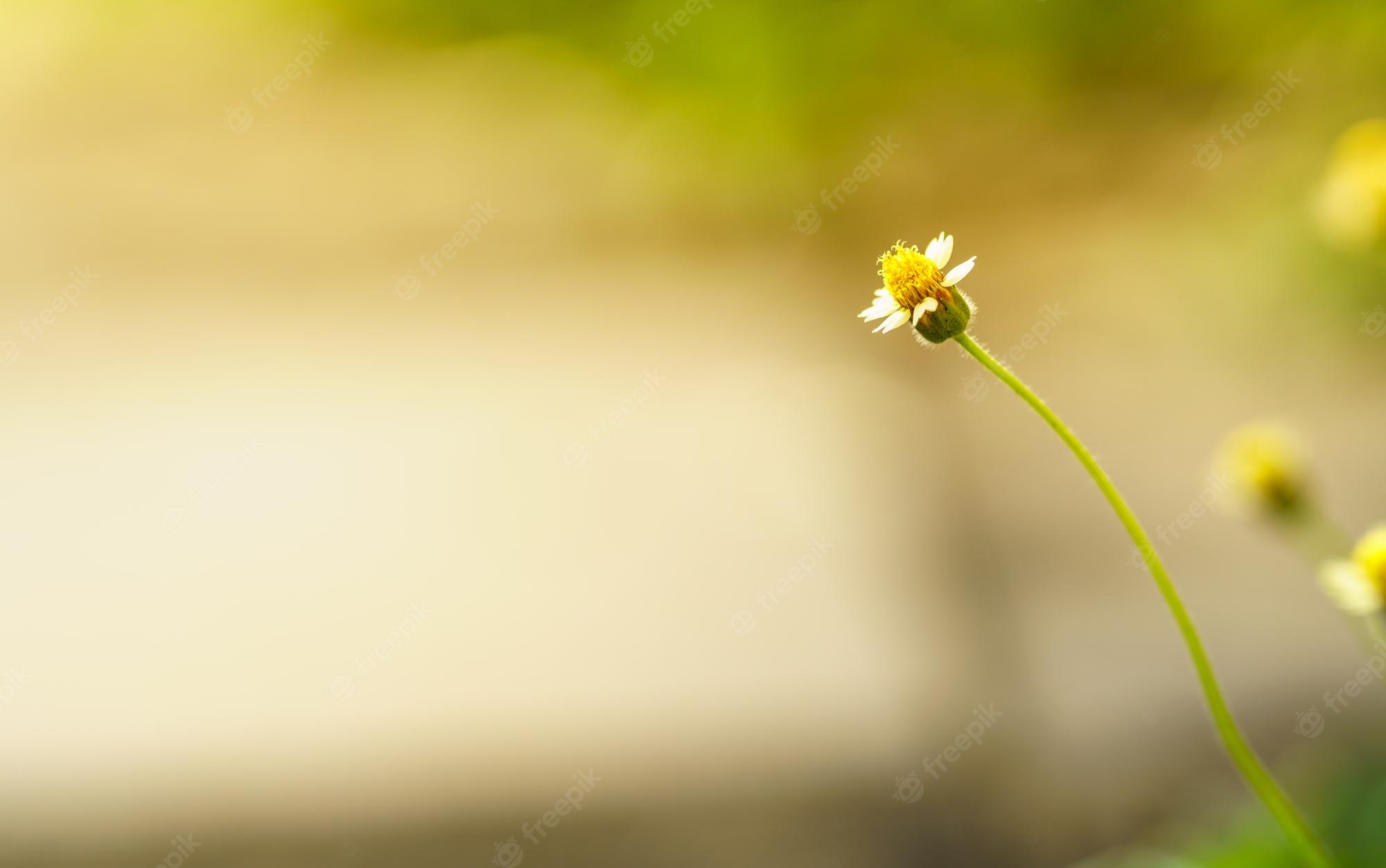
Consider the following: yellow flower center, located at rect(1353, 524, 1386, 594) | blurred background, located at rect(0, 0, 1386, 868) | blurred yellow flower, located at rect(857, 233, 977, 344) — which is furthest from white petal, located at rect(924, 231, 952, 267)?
blurred background, located at rect(0, 0, 1386, 868)

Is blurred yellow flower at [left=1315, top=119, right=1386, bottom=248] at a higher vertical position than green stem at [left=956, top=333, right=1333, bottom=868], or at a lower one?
higher

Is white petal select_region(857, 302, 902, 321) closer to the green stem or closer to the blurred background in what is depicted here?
the green stem

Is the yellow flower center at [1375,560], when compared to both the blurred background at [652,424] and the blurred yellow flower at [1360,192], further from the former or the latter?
the blurred background at [652,424]

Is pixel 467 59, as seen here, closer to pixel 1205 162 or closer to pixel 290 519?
pixel 290 519

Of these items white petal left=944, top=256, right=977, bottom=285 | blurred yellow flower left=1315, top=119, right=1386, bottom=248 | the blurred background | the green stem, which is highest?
the blurred background

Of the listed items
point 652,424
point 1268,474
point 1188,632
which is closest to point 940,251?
point 1188,632

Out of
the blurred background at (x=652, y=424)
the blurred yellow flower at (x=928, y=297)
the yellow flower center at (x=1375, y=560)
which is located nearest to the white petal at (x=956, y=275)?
the blurred yellow flower at (x=928, y=297)

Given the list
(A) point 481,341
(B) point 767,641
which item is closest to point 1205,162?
(B) point 767,641

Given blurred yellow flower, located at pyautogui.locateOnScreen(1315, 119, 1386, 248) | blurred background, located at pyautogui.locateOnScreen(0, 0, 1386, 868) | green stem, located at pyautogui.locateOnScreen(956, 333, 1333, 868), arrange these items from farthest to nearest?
blurred background, located at pyautogui.locateOnScreen(0, 0, 1386, 868)
blurred yellow flower, located at pyautogui.locateOnScreen(1315, 119, 1386, 248)
green stem, located at pyautogui.locateOnScreen(956, 333, 1333, 868)
